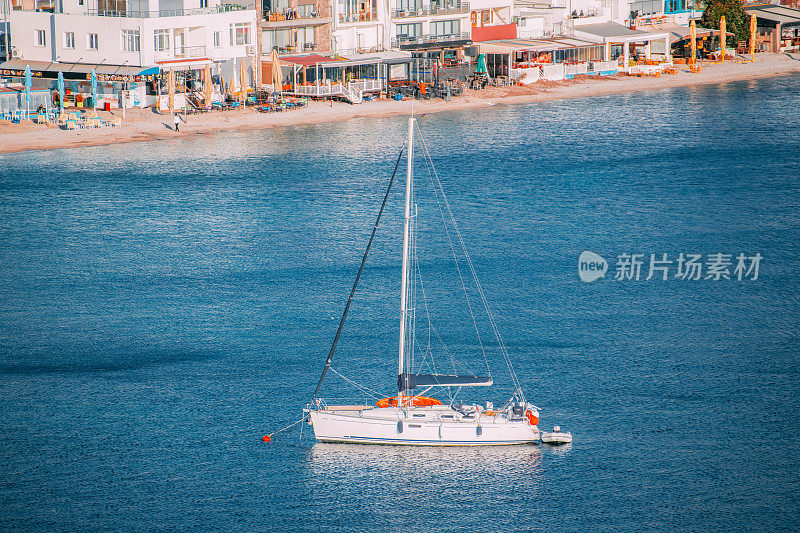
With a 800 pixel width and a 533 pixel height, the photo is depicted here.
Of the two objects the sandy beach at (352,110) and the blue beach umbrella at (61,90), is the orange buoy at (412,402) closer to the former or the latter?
the sandy beach at (352,110)

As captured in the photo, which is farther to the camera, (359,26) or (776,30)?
(776,30)

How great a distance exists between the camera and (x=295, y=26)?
317 ft

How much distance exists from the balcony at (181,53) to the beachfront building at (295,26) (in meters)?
8.42

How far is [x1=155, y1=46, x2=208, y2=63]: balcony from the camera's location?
3410 inches

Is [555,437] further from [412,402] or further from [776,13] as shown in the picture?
[776,13]

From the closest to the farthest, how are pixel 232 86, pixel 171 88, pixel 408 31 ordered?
pixel 171 88 → pixel 232 86 → pixel 408 31

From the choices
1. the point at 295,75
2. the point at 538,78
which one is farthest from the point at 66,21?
the point at 538,78

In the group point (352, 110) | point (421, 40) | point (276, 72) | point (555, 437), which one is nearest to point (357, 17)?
point (421, 40)

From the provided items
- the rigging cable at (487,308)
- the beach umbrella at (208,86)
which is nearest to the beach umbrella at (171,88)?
the beach umbrella at (208,86)

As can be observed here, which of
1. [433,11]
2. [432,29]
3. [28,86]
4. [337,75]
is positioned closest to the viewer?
[28,86]

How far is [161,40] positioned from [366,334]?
4905cm

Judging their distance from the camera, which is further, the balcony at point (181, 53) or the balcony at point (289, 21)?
the balcony at point (289, 21)

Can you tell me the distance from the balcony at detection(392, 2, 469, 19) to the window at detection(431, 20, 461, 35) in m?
0.90

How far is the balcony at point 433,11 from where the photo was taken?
103 metres
